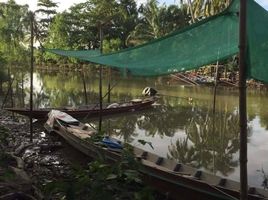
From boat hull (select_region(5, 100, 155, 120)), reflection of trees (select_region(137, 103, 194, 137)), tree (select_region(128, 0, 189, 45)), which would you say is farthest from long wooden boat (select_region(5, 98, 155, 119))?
tree (select_region(128, 0, 189, 45))

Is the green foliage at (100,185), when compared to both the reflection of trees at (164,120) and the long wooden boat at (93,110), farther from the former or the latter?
the long wooden boat at (93,110)

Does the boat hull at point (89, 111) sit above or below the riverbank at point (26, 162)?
above

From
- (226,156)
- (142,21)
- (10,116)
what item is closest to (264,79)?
(226,156)

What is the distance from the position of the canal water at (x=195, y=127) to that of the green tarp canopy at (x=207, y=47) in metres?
1.04

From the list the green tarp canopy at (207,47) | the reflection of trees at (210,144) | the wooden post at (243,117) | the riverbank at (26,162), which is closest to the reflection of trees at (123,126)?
the reflection of trees at (210,144)

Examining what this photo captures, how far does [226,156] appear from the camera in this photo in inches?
389

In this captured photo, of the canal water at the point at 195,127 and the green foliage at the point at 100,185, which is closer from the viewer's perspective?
the green foliage at the point at 100,185

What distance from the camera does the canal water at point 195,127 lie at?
9.41m

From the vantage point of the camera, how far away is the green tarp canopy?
3824 mm

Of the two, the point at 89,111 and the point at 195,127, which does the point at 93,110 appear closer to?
the point at 89,111

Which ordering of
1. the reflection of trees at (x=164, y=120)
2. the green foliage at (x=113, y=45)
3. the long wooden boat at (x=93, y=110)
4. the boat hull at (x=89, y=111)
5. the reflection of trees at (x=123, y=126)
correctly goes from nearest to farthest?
the reflection of trees at (x=123, y=126), the boat hull at (x=89, y=111), the long wooden boat at (x=93, y=110), the reflection of trees at (x=164, y=120), the green foliage at (x=113, y=45)

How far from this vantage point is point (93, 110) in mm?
14469

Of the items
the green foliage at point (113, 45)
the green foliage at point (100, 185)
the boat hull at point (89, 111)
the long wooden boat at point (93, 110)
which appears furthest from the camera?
the green foliage at point (113, 45)

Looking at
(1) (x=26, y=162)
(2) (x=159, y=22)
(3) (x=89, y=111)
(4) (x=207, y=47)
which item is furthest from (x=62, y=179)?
(2) (x=159, y=22)
